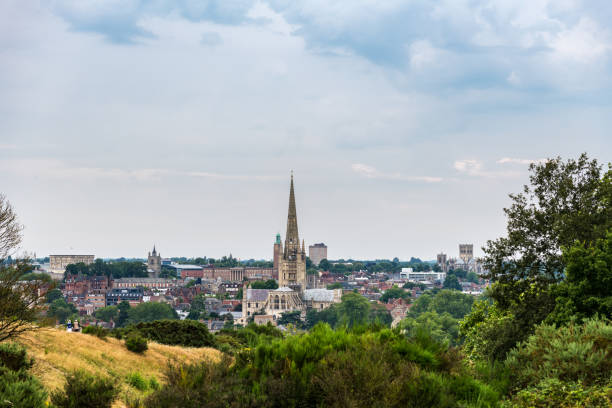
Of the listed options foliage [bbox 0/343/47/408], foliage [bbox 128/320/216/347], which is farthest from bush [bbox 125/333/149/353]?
foliage [bbox 0/343/47/408]

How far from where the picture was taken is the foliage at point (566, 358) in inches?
441

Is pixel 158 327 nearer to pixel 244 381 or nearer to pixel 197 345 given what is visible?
pixel 197 345

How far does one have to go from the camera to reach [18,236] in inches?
713

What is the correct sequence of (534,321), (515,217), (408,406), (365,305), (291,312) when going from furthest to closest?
(291,312) → (365,305) → (515,217) → (534,321) → (408,406)

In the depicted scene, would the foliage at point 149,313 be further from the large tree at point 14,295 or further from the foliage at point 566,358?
the foliage at point 566,358

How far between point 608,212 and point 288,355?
14.6 metres

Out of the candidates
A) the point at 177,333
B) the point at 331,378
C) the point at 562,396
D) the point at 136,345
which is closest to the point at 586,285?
the point at 562,396

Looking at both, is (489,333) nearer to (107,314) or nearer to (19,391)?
(19,391)

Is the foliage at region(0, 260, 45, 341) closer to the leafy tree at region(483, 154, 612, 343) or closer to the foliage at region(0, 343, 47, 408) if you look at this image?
the foliage at region(0, 343, 47, 408)

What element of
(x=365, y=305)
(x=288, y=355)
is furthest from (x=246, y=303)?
(x=288, y=355)

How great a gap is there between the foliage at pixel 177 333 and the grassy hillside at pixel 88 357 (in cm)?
766

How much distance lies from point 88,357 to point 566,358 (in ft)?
53.2

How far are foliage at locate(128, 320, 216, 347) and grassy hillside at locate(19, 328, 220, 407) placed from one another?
766cm

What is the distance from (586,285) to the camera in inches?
708
